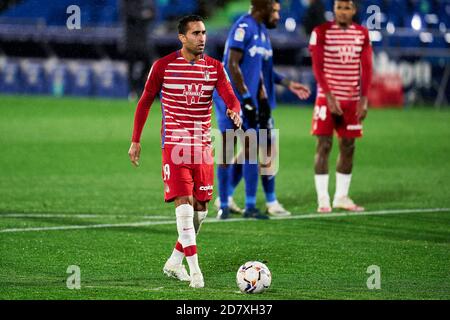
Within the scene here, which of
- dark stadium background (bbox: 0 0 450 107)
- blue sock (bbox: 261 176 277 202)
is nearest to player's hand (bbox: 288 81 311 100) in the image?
blue sock (bbox: 261 176 277 202)

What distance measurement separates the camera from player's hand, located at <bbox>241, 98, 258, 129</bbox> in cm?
1084

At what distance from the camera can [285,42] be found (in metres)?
31.5

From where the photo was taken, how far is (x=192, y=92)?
8.01 meters

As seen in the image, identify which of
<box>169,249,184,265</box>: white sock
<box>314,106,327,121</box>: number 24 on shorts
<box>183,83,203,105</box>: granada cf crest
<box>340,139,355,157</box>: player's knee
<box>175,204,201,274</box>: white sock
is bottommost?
<box>169,249,184,265</box>: white sock

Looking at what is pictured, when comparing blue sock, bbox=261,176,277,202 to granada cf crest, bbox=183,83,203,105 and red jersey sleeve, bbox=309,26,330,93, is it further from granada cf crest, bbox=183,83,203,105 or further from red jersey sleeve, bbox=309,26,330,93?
granada cf crest, bbox=183,83,203,105

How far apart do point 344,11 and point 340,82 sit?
79 centimetres

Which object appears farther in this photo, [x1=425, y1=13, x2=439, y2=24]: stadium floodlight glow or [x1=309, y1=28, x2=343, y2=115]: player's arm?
[x1=425, y1=13, x2=439, y2=24]: stadium floodlight glow

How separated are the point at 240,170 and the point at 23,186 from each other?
3.39m

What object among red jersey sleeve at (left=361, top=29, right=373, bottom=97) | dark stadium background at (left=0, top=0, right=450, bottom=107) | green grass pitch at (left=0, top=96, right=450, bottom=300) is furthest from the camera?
dark stadium background at (left=0, top=0, right=450, bottom=107)

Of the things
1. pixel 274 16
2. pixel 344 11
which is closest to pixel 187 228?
pixel 274 16

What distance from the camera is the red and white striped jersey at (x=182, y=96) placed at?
26.2 feet

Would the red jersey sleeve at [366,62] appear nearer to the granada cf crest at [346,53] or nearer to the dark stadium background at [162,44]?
the granada cf crest at [346,53]

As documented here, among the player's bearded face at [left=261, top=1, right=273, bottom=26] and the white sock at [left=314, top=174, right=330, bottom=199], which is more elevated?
the player's bearded face at [left=261, top=1, right=273, bottom=26]
